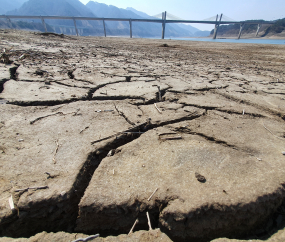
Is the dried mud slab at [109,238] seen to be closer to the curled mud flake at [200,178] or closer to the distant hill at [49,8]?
the curled mud flake at [200,178]

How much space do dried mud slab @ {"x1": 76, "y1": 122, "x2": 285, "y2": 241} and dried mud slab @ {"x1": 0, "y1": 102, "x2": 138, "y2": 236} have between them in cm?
8

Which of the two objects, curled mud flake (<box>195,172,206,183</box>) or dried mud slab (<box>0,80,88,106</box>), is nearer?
curled mud flake (<box>195,172,206,183</box>)

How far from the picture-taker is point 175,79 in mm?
2141

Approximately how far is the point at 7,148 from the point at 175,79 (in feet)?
6.13

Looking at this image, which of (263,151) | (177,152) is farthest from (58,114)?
(263,151)

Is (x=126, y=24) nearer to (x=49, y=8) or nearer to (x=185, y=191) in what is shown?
(x=49, y=8)

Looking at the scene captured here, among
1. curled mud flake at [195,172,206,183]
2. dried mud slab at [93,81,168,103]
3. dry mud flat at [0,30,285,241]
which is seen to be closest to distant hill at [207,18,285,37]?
dried mud slab at [93,81,168,103]

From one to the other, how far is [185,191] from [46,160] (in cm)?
66

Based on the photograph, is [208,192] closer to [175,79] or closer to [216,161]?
[216,161]

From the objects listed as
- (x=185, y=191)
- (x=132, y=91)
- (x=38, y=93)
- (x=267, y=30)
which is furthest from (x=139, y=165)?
(x=267, y=30)

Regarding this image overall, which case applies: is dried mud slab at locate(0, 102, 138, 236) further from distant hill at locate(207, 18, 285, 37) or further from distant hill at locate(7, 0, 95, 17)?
distant hill at locate(7, 0, 95, 17)

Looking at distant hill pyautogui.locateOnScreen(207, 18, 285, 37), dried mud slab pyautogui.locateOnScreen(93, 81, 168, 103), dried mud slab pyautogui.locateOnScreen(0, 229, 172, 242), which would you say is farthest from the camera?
distant hill pyautogui.locateOnScreen(207, 18, 285, 37)

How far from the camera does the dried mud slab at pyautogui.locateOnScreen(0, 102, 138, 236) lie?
1.99 ft

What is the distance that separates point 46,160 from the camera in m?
0.78
